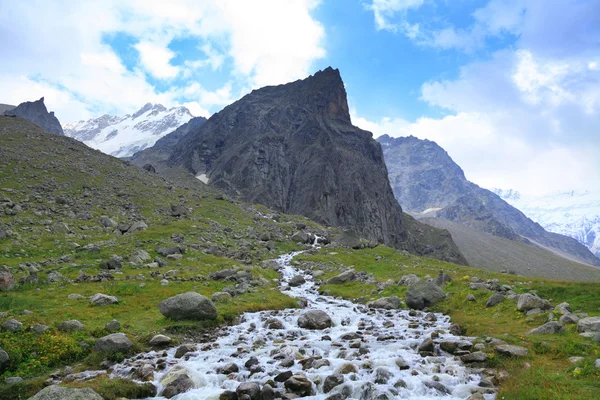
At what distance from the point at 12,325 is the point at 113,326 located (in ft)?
18.4

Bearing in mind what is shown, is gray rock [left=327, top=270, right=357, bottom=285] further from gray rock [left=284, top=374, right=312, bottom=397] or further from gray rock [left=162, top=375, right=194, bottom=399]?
gray rock [left=162, top=375, right=194, bottom=399]

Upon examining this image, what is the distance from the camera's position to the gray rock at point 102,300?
1158 inches

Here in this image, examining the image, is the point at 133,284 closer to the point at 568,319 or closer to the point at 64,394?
the point at 64,394

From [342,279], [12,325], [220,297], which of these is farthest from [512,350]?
[342,279]

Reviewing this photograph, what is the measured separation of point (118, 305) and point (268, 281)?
70.9ft

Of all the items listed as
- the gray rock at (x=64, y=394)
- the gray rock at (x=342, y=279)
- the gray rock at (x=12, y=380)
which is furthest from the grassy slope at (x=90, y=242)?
the gray rock at (x=342, y=279)

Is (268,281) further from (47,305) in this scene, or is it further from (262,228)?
(262,228)

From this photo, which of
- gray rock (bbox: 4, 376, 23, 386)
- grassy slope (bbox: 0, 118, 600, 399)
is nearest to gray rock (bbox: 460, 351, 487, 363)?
grassy slope (bbox: 0, 118, 600, 399)

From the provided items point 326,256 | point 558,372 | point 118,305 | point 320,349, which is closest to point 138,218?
point 326,256

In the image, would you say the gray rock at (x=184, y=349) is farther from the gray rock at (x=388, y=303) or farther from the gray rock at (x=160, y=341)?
the gray rock at (x=388, y=303)

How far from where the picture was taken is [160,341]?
79.7 ft

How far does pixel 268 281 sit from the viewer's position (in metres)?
48.8

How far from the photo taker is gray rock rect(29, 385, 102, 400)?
48.3 feet

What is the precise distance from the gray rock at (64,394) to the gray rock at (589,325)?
27124 mm
